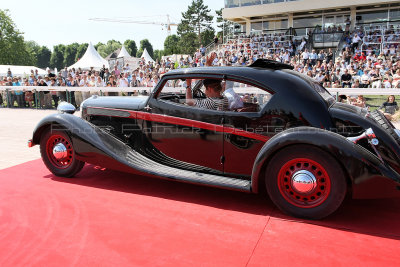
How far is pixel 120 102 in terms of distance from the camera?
15.7 feet

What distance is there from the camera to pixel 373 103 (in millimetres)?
9188

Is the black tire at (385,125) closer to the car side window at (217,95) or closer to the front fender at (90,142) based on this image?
the car side window at (217,95)

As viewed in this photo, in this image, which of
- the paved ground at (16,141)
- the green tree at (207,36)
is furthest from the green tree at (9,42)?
the paved ground at (16,141)

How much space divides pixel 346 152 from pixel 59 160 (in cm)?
391

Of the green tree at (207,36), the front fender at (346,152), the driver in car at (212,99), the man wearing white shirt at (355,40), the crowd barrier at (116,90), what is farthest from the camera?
the green tree at (207,36)

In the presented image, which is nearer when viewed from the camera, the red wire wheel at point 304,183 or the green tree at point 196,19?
the red wire wheel at point 304,183

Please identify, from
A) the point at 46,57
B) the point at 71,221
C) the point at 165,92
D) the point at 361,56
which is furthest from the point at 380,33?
the point at 46,57

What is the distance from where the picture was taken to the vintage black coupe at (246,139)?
322 centimetres

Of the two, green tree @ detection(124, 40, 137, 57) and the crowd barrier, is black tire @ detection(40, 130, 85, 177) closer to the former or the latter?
the crowd barrier

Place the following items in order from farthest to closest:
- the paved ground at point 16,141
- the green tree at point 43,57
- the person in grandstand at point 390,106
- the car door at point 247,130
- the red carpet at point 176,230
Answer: the green tree at point 43,57 < the person in grandstand at point 390,106 < the paved ground at point 16,141 < the car door at point 247,130 < the red carpet at point 176,230

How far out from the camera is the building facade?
26.1 m

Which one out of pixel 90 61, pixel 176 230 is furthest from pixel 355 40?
pixel 90 61

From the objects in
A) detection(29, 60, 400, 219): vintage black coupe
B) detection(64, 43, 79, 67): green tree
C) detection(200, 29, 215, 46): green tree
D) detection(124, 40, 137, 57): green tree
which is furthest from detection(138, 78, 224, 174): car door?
detection(64, 43, 79, 67): green tree

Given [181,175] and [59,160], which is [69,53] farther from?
[181,175]
